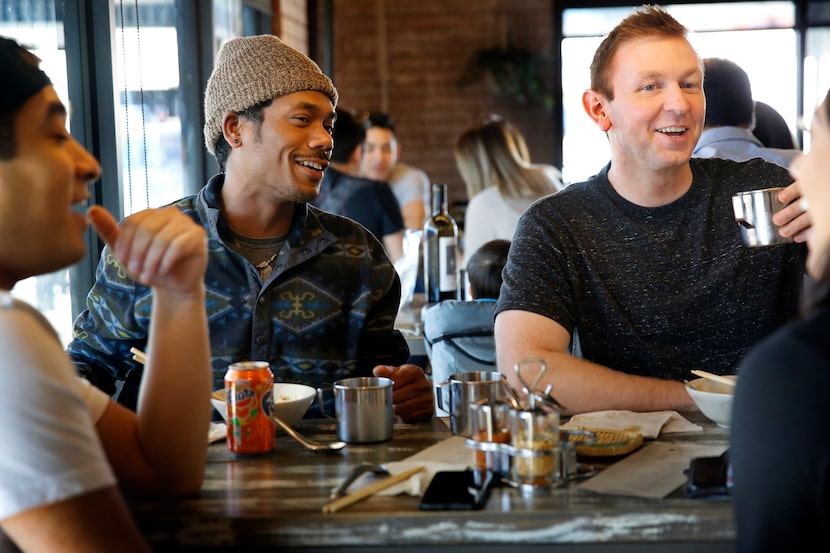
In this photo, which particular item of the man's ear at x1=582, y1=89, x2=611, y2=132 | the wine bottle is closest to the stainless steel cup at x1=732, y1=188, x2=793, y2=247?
the man's ear at x1=582, y1=89, x2=611, y2=132

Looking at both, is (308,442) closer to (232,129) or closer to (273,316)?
(273,316)

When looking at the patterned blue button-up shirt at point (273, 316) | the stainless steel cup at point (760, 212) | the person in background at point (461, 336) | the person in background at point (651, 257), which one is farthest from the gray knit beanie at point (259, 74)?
the stainless steel cup at point (760, 212)

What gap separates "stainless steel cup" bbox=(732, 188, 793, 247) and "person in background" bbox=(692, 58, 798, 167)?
66.2 inches

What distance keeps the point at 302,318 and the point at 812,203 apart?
4.22ft

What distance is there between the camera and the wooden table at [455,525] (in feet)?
4.07

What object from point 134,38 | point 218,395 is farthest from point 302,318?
point 134,38

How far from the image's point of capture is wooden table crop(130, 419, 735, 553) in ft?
4.07

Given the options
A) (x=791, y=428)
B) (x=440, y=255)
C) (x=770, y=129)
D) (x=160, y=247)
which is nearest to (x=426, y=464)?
(x=160, y=247)

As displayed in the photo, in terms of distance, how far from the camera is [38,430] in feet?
3.51

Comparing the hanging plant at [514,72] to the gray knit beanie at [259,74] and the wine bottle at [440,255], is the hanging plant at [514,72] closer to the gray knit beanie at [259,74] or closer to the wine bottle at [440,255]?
the wine bottle at [440,255]

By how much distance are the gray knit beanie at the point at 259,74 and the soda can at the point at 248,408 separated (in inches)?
33.4

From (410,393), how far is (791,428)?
0.95m

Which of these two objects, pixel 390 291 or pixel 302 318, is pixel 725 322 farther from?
pixel 302 318

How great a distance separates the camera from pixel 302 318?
211cm
